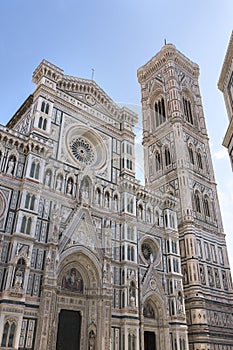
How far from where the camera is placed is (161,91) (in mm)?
36156

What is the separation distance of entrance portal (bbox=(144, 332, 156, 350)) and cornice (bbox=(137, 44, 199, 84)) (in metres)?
28.9

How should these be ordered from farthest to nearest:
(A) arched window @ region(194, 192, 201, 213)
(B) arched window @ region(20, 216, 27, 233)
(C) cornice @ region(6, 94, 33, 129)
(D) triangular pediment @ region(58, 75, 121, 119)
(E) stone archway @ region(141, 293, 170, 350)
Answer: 1. (A) arched window @ region(194, 192, 201, 213)
2. (D) triangular pediment @ region(58, 75, 121, 119)
3. (C) cornice @ region(6, 94, 33, 129)
4. (E) stone archway @ region(141, 293, 170, 350)
5. (B) arched window @ region(20, 216, 27, 233)

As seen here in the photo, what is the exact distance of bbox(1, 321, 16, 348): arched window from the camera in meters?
13.8

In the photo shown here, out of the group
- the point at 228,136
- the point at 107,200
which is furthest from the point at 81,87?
the point at 228,136

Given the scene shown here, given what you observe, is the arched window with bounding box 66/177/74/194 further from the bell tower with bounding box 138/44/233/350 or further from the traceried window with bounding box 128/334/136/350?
the bell tower with bounding box 138/44/233/350

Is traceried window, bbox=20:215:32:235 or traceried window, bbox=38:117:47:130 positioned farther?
traceried window, bbox=38:117:47:130

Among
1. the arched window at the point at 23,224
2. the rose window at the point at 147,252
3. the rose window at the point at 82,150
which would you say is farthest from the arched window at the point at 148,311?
the rose window at the point at 82,150

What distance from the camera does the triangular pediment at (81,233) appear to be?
1812cm

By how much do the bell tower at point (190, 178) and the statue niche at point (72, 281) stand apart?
940 centimetres

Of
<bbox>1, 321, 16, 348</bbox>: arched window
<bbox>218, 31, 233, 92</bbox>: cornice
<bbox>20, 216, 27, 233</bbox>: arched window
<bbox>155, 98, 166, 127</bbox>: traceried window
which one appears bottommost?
<bbox>1, 321, 16, 348</bbox>: arched window


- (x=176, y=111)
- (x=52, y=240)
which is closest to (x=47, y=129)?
(x=52, y=240)

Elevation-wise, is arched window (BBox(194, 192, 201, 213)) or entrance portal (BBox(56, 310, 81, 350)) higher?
arched window (BBox(194, 192, 201, 213))

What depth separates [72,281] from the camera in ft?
59.4

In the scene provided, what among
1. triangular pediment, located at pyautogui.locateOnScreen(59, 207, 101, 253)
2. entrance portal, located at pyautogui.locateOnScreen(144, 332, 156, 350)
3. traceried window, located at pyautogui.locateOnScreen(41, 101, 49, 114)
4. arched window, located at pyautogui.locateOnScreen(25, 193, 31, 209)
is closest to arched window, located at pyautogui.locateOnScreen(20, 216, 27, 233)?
arched window, located at pyautogui.locateOnScreen(25, 193, 31, 209)
